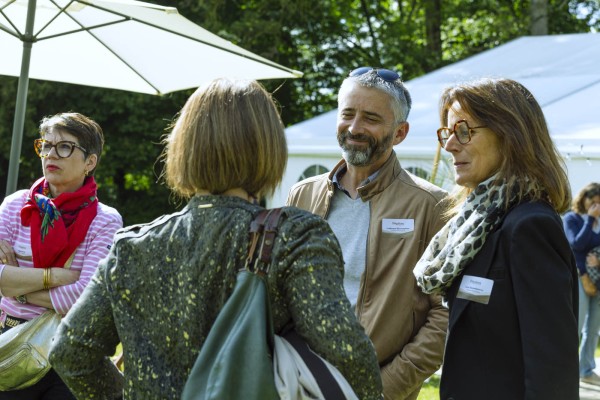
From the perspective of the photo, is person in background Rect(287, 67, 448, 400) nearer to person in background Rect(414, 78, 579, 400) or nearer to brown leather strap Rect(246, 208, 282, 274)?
person in background Rect(414, 78, 579, 400)

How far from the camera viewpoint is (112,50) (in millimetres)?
5172

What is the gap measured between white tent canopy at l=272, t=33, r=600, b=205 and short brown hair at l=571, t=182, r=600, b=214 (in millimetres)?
361

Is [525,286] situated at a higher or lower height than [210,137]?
lower

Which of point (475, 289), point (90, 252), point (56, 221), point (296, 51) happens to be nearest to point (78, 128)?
point (56, 221)

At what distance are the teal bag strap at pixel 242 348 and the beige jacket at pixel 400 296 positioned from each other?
4.20 feet

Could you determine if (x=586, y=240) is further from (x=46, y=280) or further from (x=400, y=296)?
(x=46, y=280)

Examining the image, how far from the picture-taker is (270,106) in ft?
6.97

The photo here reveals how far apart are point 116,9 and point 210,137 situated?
9.58 ft

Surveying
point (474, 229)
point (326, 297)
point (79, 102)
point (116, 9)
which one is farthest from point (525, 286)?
point (79, 102)

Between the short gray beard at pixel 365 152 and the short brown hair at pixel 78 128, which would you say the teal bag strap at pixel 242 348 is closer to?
the short gray beard at pixel 365 152

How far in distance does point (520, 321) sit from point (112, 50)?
350 centimetres

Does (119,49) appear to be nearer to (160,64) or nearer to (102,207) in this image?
(160,64)

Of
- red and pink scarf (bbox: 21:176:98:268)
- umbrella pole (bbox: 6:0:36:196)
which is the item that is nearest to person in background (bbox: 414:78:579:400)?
red and pink scarf (bbox: 21:176:98:268)

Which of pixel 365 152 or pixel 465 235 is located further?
pixel 365 152
